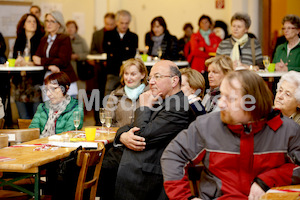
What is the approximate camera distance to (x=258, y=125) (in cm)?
238

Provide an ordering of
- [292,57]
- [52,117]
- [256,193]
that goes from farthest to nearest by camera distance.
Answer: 1. [292,57]
2. [52,117]
3. [256,193]

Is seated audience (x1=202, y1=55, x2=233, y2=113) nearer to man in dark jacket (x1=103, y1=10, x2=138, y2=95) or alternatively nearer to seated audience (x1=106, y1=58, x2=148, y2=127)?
seated audience (x1=106, y1=58, x2=148, y2=127)

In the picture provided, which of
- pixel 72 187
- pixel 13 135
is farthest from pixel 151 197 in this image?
pixel 13 135

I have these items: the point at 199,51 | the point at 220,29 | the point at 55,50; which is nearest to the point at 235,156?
the point at 55,50

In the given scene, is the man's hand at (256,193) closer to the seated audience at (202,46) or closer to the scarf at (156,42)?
the scarf at (156,42)

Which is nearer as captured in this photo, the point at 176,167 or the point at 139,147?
the point at 176,167

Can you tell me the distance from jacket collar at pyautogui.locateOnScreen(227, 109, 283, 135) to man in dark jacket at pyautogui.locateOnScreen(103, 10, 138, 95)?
17.0 feet

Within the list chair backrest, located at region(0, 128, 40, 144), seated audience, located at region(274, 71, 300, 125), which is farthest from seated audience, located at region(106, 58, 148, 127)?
seated audience, located at region(274, 71, 300, 125)

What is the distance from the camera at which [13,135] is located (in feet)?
13.3

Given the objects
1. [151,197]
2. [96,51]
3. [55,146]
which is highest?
[96,51]

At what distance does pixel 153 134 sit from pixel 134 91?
137cm

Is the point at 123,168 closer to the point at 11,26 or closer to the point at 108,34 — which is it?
the point at 108,34

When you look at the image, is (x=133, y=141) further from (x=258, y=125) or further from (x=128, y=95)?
(x=128, y=95)

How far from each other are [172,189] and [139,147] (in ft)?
3.06
